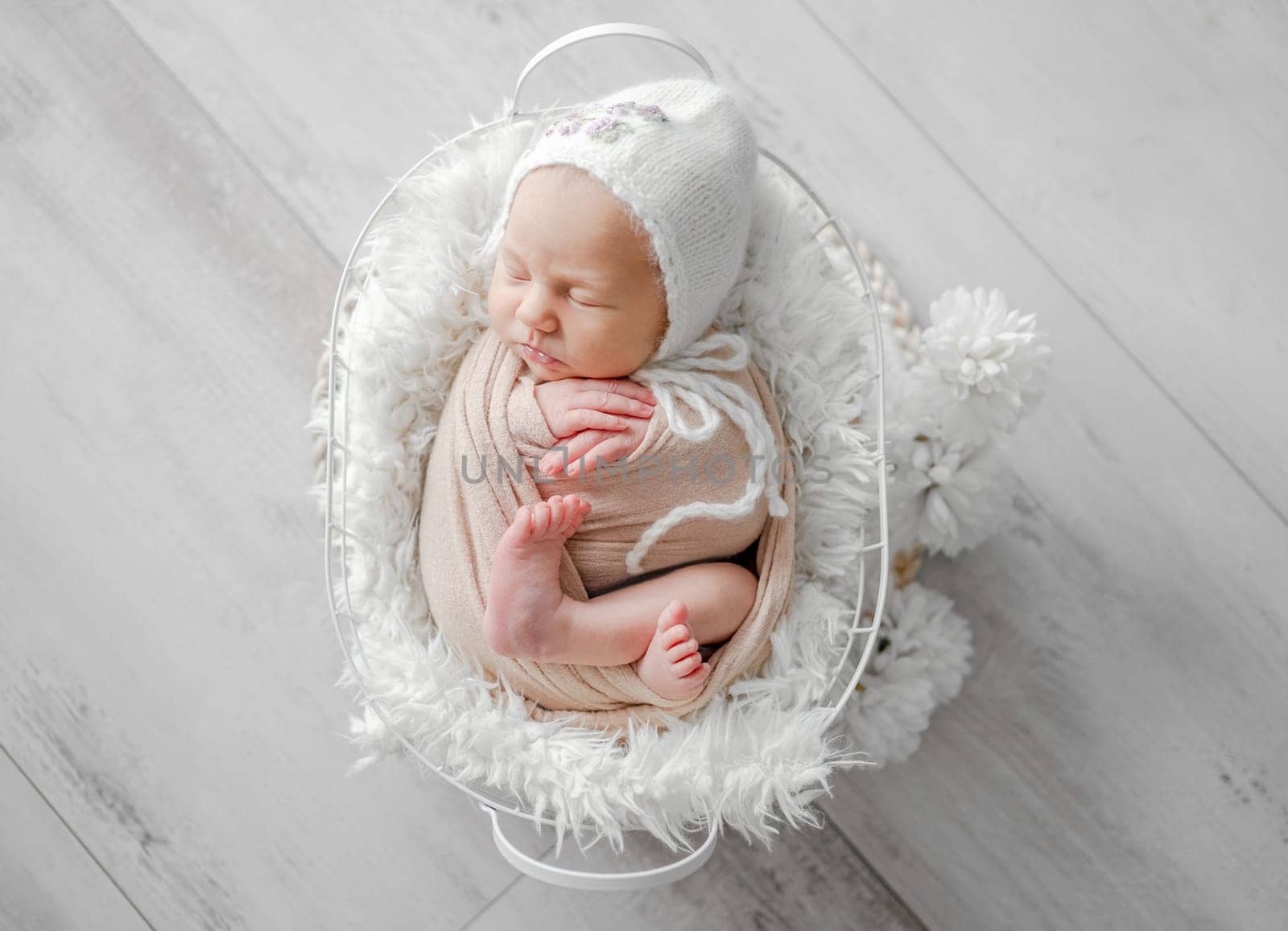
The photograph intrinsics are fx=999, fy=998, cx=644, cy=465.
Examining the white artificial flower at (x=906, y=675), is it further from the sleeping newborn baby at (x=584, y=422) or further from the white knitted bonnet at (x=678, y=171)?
the white knitted bonnet at (x=678, y=171)

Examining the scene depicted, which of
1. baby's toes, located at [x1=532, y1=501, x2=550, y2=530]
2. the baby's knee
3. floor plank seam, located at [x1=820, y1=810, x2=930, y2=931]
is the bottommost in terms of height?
floor plank seam, located at [x1=820, y1=810, x2=930, y2=931]

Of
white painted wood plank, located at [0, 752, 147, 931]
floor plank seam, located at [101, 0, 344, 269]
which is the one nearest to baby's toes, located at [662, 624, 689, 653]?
floor plank seam, located at [101, 0, 344, 269]

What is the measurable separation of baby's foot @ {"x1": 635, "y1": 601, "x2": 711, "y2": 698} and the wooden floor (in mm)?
369

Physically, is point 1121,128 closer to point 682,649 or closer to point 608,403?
point 608,403

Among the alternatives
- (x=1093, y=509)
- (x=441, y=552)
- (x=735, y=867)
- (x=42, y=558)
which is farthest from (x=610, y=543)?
(x=42, y=558)

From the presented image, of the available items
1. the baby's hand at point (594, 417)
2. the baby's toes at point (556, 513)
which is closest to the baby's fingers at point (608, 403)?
the baby's hand at point (594, 417)

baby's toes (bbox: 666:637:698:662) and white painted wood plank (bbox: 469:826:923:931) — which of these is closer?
baby's toes (bbox: 666:637:698:662)

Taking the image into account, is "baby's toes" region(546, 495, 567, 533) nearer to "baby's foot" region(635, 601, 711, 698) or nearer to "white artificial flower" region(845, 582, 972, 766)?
"baby's foot" region(635, 601, 711, 698)

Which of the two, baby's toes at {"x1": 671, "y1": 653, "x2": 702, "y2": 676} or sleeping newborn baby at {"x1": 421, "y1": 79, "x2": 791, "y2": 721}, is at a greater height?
sleeping newborn baby at {"x1": 421, "y1": 79, "x2": 791, "y2": 721}

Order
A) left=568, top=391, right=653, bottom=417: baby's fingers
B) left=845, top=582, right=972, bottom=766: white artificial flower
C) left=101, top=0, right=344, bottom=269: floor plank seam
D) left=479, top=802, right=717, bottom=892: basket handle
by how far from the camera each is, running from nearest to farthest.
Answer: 1. left=479, top=802, right=717, bottom=892: basket handle
2. left=568, top=391, right=653, bottom=417: baby's fingers
3. left=845, top=582, right=972, bottom=766: white artificial flower
4. left=101, top=0, right=344, bottom=269: floor plank seam

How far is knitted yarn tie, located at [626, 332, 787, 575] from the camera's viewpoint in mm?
1040

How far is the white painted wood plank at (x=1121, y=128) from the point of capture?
4.43ft

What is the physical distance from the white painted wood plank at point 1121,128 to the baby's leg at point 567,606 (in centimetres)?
71

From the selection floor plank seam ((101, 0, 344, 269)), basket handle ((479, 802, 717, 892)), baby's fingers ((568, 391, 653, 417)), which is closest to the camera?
basket handle ((479, 802, 717, 892))
